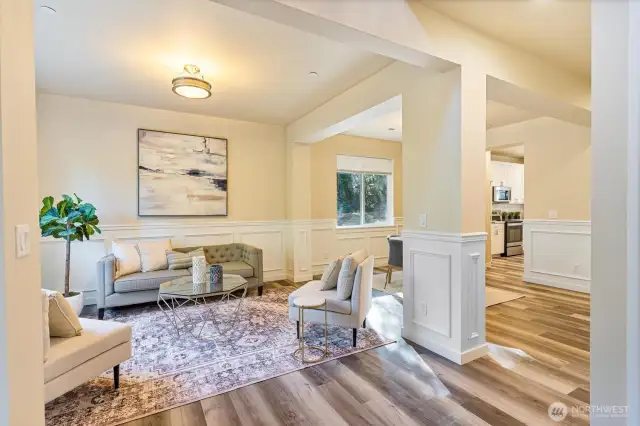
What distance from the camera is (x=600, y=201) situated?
99 cm

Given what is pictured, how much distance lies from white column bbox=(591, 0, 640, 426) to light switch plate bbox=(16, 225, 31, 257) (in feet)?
6.32

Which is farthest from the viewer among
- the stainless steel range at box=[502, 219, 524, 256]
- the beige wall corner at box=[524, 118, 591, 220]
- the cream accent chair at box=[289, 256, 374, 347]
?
the stainless steel range at box=[502, 219, 524, 256]

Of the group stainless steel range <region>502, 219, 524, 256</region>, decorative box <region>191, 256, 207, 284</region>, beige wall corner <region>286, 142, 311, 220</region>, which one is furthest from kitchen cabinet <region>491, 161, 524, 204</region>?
decorative box <region>191, 256, 207, 284</region>

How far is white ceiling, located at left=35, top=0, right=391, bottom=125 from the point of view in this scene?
238 cm

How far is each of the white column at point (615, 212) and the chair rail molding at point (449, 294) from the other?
63.2 inches

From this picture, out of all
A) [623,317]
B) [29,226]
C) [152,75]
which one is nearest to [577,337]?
[623,317]

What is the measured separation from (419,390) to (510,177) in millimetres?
8624

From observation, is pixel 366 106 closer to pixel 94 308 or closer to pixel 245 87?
pixel 245 87

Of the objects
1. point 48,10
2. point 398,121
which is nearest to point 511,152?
point 398,121

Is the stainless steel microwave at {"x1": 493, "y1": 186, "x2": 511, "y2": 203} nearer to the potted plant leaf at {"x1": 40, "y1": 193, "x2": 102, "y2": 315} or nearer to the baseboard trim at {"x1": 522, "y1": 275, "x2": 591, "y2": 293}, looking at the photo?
the baseboard trim at {"x1": 522, "y1": 275, "x2": 591, "y2": 293}

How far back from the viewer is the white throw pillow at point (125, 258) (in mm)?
3873

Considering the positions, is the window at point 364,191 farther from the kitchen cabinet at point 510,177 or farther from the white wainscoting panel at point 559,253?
the kitchen cabinet at point 510,177

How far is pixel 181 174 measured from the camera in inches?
189

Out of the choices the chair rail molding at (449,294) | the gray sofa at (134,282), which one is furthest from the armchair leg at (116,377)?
the chair rail molding at (449,294)
